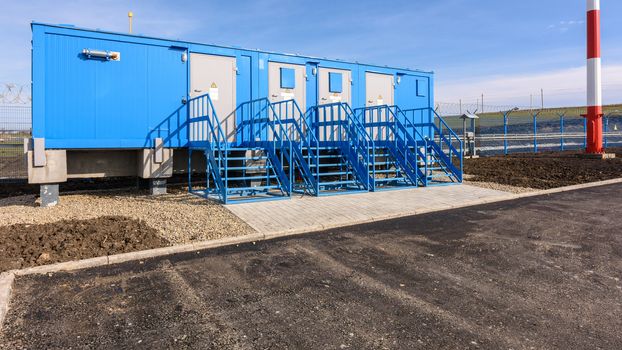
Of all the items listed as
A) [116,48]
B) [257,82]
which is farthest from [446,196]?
[116,48]

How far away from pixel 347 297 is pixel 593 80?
2030cm

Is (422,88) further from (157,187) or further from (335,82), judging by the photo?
(157,187)

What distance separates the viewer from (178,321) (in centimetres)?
348

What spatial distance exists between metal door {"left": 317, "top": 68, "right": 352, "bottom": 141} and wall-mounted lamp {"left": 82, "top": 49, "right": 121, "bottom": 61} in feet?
17.0

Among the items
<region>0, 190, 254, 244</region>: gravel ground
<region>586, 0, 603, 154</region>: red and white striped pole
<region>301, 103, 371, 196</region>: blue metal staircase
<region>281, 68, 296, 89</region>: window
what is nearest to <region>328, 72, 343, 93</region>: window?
<region>301, 103, 371, 196</region>: blue metal staircase

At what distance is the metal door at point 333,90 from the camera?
473 inches

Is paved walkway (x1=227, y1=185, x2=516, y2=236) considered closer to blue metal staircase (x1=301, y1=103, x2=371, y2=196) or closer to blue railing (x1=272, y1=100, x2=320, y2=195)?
blue metal staircase (x1=301, y1=103, x2=371, y2=196)

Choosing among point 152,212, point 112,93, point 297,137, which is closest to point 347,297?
point 152,212

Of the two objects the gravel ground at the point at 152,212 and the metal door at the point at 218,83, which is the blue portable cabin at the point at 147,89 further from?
the gravel ground at the point at 152,212

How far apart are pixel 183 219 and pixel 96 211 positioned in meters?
1.97

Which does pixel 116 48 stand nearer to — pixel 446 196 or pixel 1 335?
pixel 1 335

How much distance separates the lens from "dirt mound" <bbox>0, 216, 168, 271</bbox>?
5.02 meters

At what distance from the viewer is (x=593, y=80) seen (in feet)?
63.4

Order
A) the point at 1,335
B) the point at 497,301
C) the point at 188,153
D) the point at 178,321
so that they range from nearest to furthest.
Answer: the point at 1,335
the point at 178,321
the point at 497,301
the point at 188,153
